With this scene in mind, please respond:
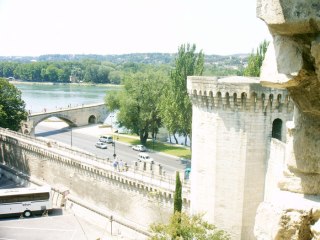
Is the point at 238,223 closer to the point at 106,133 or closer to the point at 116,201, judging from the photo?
the point at 116,201

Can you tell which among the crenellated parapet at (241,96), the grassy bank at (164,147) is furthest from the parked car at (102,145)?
the crenellated parapet at (241,96)

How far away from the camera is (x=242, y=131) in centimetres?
1554

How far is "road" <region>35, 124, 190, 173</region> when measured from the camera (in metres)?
36.3

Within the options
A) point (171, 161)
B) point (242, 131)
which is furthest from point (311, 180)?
point (171, 161)

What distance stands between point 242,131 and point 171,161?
72.3 ft

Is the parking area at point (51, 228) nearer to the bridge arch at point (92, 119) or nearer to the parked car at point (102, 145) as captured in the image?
the parked car at point (102, 145)

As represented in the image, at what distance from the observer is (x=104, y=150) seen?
138ft

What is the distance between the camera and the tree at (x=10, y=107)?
4259 cm

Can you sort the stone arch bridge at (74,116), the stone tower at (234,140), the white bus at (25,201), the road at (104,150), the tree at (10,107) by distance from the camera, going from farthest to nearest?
the stone arch bridge at (74,116) < the tree at (10,107) < the road at (104,150) < the white bus at (25,201) < the stone tower at (234,140)

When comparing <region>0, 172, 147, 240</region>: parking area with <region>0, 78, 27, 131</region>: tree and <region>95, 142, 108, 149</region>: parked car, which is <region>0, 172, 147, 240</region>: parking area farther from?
<region>0, 78, 27, 131</region>: tree

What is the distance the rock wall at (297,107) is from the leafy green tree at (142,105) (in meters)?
39.5

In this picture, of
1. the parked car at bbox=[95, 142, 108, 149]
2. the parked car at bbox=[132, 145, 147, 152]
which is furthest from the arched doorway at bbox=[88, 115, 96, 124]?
the parked car at bbox=[132, 145, 147, 152]

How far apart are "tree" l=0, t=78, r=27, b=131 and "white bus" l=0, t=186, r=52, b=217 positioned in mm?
15121

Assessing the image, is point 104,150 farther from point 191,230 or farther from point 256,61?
point 191,230
